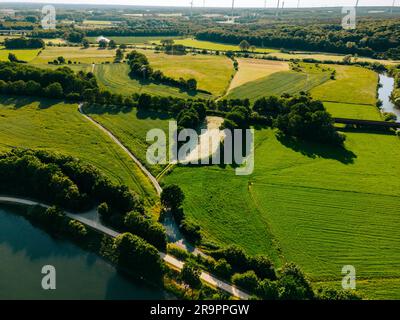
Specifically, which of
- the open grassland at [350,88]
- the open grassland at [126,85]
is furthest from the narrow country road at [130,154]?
the open grassland at [350,88]

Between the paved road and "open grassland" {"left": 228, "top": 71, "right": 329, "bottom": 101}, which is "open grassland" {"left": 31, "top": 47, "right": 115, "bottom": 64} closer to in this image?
"open grassland" {"left": 228, "top": 71, "right": 329, "bottom": 101}

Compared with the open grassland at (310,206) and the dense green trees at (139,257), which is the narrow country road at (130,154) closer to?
the open grassland at (310,206)

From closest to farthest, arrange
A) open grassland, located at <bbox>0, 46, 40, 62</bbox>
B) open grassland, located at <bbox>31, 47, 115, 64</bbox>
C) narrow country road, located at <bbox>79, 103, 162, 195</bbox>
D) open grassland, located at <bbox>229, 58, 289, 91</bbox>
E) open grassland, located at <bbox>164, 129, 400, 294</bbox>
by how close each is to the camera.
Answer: open grassland, located at <bbox>164, 129, 400, 294</bbox> < narrow country road, located at <bbox>79, 103, 162, 195</bbox> < open grassland, located at <bbox>229, 58, 289, 91</bbox> < open grassland, located at <bbox>0, 46, 40, 62</bbox> < open grassland, located at <bbox>31, 47, 115, 64</bbox>

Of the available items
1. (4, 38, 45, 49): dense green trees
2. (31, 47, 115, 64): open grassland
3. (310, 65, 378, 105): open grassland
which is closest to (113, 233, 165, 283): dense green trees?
(310, 65, 378, 105): open grassland

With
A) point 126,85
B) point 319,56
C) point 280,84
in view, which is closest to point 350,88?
point 280,84

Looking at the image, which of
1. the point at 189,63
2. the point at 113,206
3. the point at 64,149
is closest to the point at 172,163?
the point at 113,206

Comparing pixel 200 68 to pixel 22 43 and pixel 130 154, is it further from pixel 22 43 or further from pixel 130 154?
pixel 22 43

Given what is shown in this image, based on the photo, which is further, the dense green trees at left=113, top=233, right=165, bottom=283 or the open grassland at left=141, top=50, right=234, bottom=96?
the open grassland at left=141, top=50, right=234, bottom=96
